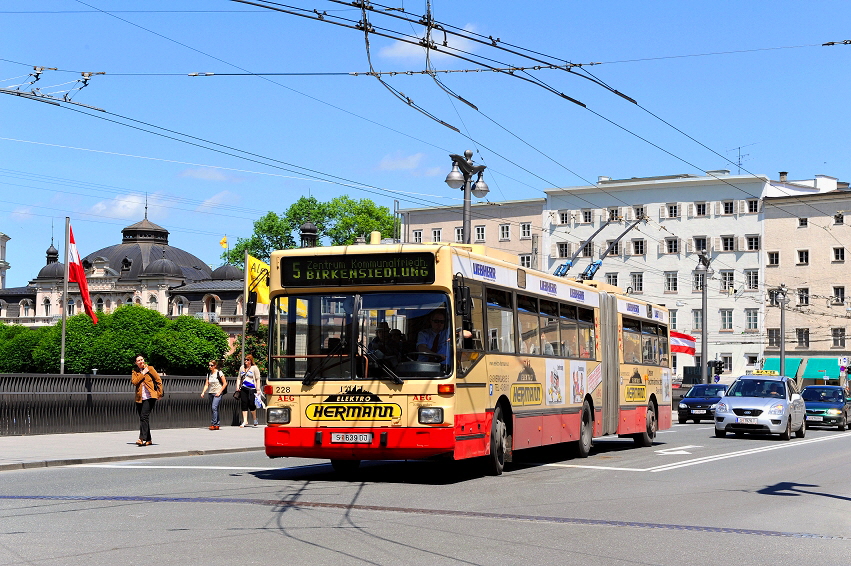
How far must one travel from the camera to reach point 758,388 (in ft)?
99.9

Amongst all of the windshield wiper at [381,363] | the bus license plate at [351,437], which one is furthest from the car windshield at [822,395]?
the bus license plate at [351,437]

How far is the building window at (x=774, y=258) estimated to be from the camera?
94375 mm

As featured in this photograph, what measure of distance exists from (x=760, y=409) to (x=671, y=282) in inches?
2782

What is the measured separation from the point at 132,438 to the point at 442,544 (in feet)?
53.6

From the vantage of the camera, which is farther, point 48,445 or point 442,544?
point 48,445

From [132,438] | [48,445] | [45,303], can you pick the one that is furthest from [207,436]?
[45,303]

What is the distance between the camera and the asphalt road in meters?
9.02

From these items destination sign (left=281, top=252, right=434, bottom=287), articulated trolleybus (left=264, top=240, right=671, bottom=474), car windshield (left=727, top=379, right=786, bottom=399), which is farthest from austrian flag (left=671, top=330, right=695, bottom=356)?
destination sign (left=281, top=252, right=434, bottom=287)

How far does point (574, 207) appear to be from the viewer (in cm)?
10300

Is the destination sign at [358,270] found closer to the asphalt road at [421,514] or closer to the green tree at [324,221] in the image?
the asphalt road at [421,514]

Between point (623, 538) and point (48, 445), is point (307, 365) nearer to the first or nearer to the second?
point (623, 538)

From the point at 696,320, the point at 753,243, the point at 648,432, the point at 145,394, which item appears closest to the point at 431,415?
the point at 145,394

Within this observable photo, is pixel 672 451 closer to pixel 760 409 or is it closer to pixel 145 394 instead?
pixel 760 409

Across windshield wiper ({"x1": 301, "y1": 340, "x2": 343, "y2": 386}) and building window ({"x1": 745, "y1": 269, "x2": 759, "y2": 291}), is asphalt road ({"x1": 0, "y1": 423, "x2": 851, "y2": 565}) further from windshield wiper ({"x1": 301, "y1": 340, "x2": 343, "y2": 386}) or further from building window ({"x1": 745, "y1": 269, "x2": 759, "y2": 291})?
building window ({"x1": 745, "y1": 269, "x2": 759, "y2": 291})
